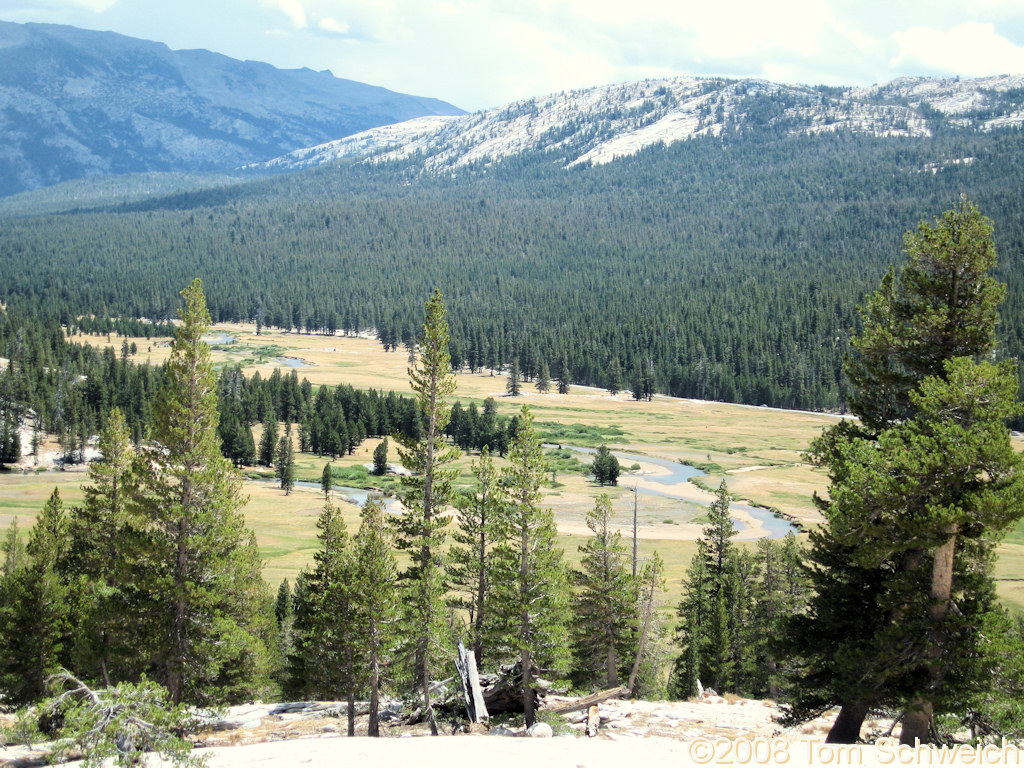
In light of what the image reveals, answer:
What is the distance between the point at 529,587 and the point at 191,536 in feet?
36.2

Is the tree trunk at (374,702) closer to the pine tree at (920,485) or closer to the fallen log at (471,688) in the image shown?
the fallen log at (471,688)

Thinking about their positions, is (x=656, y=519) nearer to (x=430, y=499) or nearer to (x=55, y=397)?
(x=430, y=499)

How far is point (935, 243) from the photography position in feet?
69.3

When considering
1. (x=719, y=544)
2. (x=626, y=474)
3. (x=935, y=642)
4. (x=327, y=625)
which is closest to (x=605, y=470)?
(x=626, y=474)

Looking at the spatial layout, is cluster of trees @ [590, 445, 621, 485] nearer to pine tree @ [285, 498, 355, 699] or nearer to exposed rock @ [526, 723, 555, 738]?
pine tree @ [285, 498, 355, 699]

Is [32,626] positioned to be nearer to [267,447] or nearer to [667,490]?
[667,490]

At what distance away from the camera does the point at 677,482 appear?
330ft

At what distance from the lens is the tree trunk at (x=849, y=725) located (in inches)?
805

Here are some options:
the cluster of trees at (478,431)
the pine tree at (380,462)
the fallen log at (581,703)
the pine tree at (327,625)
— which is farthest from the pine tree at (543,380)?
the fallen log at (581,703)

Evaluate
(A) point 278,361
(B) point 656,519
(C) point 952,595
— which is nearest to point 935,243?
(C) point 952,595

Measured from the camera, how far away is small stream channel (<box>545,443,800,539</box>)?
78.9 metres

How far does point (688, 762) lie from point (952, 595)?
27.6 ft

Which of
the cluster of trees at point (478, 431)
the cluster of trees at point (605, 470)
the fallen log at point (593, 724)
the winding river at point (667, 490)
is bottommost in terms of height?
the winding river at point (667, 490)

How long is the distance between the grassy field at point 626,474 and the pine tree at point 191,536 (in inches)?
776
